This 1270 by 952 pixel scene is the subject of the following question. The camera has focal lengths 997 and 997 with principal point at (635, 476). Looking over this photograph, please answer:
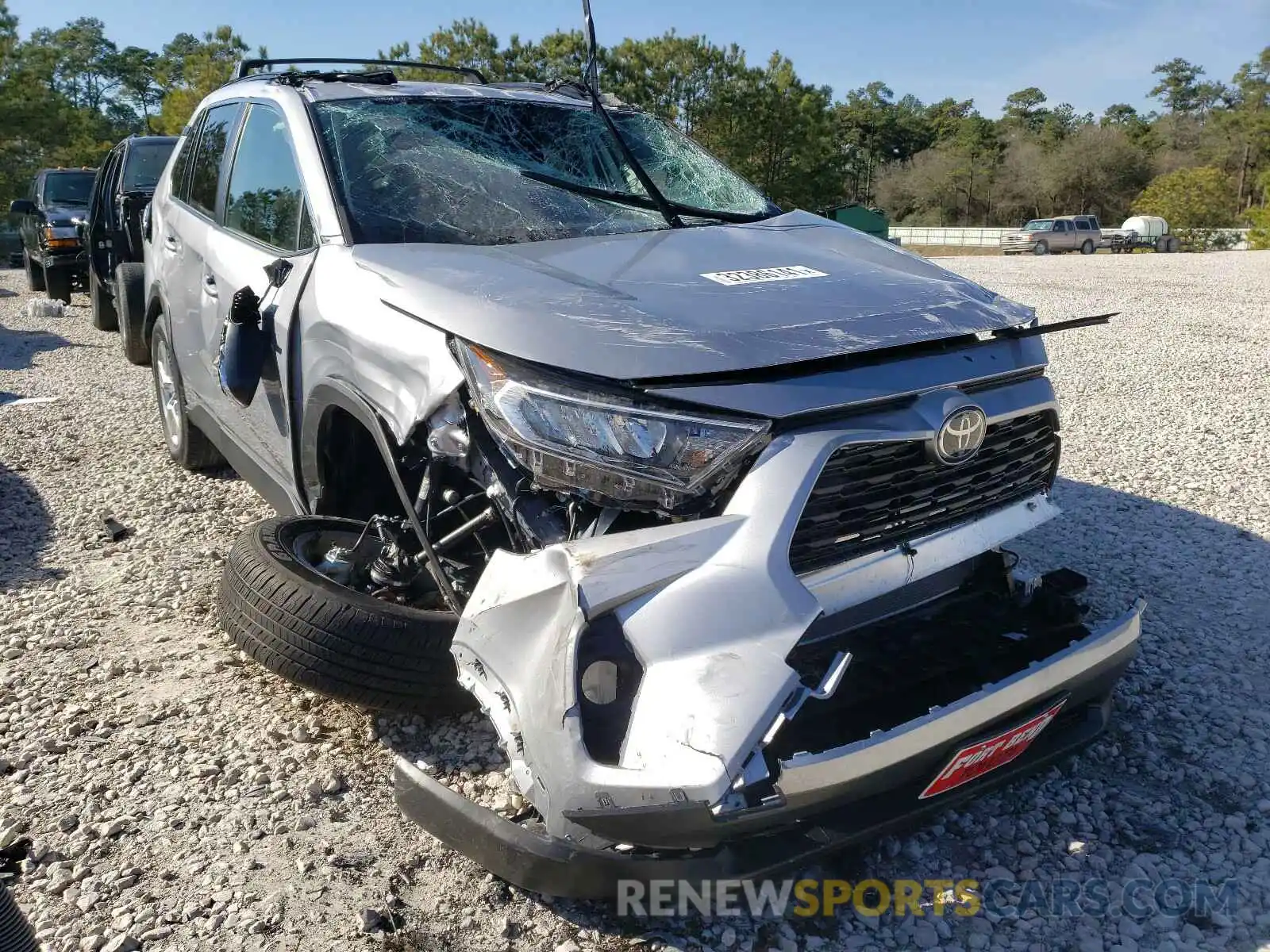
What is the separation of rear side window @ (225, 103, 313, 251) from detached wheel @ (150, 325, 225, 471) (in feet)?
4.27

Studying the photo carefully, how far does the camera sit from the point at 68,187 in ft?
48.2

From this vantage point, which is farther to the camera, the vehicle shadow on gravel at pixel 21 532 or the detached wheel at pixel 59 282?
the detached wheel at pixel 59 282

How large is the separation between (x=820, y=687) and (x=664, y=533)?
412 mm

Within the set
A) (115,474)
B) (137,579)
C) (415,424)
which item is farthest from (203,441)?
(415,424)

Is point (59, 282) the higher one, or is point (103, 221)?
point (103, 221)

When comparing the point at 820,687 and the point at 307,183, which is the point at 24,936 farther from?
the point at 307,183

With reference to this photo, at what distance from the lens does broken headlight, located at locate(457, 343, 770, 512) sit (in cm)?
200

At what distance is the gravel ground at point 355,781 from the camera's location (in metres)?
2.23

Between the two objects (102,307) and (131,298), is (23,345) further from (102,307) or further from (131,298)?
(131,298)

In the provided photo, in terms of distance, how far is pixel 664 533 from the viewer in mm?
1932

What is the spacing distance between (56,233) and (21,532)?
31.3ft

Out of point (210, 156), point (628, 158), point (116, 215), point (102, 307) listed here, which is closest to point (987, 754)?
point (628, 158)

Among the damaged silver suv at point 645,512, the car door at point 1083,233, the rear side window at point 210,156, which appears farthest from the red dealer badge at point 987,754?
the car door at point 1083,233

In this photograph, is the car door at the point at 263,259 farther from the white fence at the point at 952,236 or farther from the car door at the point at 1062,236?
the white fence at the point at 952,236
